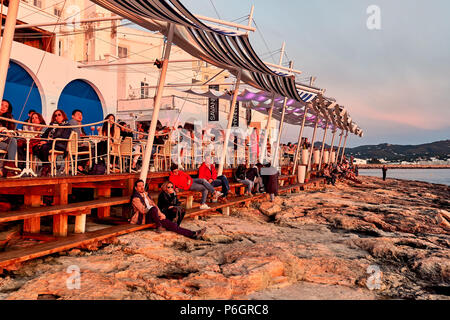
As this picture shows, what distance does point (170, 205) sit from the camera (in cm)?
612

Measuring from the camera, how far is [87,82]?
1546 cm

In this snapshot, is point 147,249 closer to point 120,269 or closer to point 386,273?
point 120,269

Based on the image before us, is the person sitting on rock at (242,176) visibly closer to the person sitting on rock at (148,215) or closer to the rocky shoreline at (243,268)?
the rocky shoreline at (243,268)

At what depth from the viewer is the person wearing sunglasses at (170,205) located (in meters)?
6.05

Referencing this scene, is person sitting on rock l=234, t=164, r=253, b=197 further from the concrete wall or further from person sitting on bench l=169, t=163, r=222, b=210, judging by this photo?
the concrete wall

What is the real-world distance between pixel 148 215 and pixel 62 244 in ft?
5.88

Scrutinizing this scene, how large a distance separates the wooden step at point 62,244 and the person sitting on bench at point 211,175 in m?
2.51

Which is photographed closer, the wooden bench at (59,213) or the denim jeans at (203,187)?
the wooden bench at (59,213)

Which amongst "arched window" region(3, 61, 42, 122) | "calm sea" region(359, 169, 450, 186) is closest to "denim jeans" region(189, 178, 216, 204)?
"arched window" region(3, 61, 42, 122)

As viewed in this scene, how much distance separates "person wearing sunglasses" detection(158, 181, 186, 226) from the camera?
605cm

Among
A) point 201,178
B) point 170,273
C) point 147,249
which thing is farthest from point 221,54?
point 170,273
